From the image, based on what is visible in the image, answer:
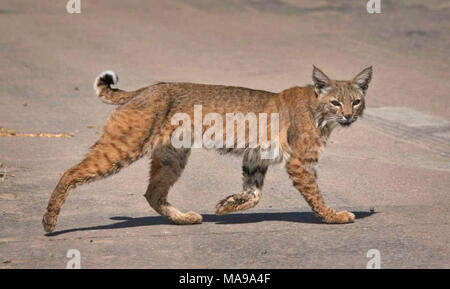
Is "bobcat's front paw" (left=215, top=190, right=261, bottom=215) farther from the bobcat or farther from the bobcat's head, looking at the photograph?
the bobcat's head

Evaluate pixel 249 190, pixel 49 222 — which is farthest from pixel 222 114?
pixel 49 222

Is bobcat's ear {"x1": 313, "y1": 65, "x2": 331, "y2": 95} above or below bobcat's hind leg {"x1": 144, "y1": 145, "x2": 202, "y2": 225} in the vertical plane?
above

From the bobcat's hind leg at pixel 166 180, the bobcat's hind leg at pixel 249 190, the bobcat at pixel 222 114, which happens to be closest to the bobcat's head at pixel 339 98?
the bobcat at pixel 222 114

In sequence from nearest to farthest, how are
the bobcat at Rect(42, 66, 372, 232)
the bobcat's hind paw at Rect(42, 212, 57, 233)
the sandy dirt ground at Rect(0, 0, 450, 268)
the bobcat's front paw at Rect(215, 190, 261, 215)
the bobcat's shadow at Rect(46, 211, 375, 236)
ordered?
1. the sandy dirt ground at Rect(0, 0, 450, 268)
2. the bobcat's hind paw at Rect(42, 212, 57, 233)
3. the bobcat at Rect(42, 66, 372, 232)
4. the bobcat's shadow at Rect(46, 211, 375, 236)
5. the bobcat's front paw at Rect(215, 190, 261, 215)

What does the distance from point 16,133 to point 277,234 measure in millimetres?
5090

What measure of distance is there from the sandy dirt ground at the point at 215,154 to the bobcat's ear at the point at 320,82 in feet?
3.56

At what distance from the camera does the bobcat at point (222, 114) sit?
7.93 m

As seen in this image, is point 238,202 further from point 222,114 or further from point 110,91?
point 110,91

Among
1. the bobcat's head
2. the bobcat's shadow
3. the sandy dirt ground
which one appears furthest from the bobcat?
the sandy dirt ground

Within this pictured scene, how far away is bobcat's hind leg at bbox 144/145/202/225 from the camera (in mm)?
8375

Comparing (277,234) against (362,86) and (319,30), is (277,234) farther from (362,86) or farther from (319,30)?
(319,30)

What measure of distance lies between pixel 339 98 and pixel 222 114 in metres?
0.99

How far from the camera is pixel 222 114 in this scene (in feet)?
27.5

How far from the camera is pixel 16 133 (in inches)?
472
